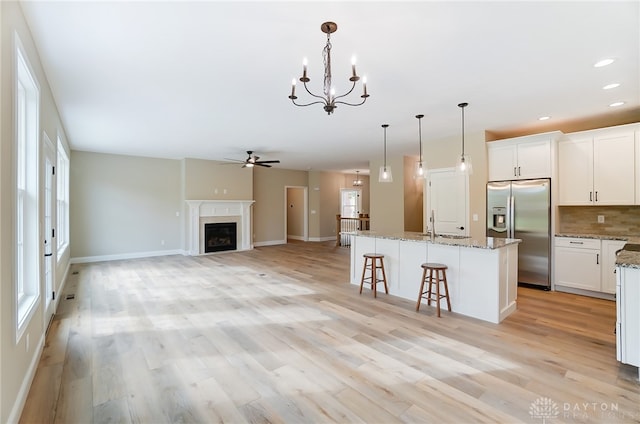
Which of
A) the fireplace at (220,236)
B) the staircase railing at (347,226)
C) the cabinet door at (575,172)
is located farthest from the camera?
the staircase railing at (347,226)

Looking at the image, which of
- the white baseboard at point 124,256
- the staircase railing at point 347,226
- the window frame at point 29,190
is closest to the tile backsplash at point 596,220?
the staircase railing at point 347,226

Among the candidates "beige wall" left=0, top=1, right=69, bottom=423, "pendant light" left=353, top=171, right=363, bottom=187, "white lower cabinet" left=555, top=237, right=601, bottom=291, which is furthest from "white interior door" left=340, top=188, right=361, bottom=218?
"beige wall" left=0, top=1, right=69, bottom=423

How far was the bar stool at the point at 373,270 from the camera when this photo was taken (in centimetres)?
463

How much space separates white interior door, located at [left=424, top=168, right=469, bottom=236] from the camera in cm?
580

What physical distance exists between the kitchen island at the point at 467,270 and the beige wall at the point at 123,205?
20.7ft

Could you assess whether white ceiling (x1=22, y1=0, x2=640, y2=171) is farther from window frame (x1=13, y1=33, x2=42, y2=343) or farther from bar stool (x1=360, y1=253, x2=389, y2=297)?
bar stool (x1=360, y1=253, x2=389, y2=297)

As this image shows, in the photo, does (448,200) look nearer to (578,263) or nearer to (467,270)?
(578,263)

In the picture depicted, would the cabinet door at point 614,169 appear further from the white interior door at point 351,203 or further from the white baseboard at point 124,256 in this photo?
the white baseboard at point 124,256

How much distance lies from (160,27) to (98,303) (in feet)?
12.6

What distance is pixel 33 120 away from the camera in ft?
9.00

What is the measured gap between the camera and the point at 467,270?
3.84 meters

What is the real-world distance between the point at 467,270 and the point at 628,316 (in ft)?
5.01

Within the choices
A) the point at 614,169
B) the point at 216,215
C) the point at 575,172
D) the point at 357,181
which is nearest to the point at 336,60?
the point at 575,172

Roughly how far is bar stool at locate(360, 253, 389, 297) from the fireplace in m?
5.34
